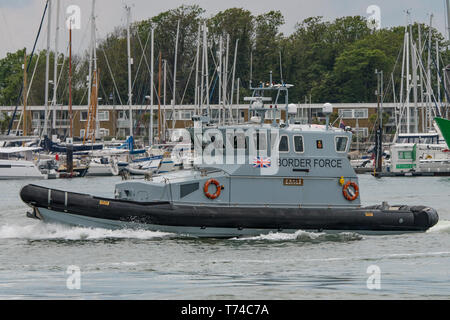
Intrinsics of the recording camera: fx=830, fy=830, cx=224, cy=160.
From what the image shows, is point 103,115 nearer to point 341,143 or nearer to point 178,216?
point 341,143

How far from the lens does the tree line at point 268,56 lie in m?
86.9

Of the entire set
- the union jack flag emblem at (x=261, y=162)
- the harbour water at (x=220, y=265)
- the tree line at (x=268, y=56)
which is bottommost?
the harbour water at (x=220, y=265)

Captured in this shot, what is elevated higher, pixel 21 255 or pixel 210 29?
pixel 210 29

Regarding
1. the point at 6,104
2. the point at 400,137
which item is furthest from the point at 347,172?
the point at 6,104

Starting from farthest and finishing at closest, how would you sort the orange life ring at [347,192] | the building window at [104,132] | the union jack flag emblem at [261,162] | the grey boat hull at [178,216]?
the building window at [104,132], the orange life ring at [347,192], the union jack flag emblem at [261,162], the grey boat hull at [178,216]

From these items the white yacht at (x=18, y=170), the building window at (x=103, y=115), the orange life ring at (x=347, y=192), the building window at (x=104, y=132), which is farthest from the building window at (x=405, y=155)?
the building window at (x=103, y=115)

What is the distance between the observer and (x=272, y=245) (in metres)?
19.6

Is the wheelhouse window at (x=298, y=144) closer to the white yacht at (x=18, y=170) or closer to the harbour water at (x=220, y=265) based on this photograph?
the harbour water at (x=220, y=265)

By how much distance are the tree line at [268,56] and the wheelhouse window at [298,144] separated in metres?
61.1

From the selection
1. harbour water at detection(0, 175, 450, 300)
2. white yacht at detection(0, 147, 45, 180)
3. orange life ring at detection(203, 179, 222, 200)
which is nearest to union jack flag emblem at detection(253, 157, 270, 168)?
orange life ring at detection(203, 179, 222, 200)

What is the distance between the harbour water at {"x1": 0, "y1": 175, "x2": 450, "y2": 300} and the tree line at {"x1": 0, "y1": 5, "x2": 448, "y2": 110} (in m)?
61.9
